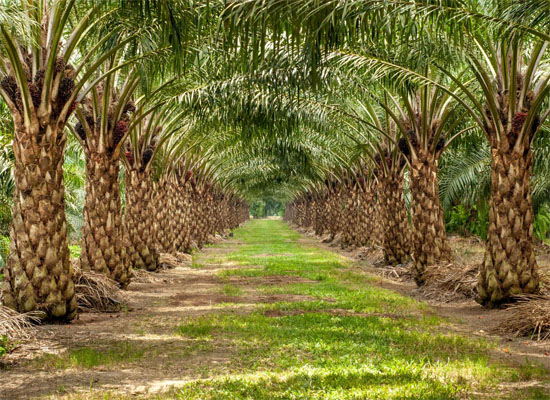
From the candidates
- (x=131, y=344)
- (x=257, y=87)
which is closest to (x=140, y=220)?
(x=257, y=87)

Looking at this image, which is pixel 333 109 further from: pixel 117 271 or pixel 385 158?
pixel 117 271

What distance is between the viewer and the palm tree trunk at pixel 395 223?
17.0 meters

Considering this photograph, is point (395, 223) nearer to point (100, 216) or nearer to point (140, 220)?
point (140, 220)

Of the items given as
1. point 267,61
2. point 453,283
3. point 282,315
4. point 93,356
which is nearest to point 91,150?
point 267,61

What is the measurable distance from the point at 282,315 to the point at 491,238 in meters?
3.62

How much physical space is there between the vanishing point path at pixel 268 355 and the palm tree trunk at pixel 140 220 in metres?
4.60

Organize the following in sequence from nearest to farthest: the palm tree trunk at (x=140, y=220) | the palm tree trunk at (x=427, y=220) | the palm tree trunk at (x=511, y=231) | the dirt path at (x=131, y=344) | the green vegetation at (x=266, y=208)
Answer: the dirt path at (x=131, y=344) → the palm tree trunk at (x=511, y=231) → the palm tree trunk at (x=427, y=220) → the palm tree trunk at (x=140, y=220) → the green vegetation at (x=266, y=208)

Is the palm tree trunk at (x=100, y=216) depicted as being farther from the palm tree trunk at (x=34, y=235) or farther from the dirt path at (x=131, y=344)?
the palm tree trunk at (x=34, y=235)

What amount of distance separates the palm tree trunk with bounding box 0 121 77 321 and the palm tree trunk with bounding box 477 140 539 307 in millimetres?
6691

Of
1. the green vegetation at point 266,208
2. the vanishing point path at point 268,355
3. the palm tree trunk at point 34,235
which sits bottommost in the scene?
the vanishing point path at point 268,355

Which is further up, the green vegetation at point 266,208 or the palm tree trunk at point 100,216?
the green vegetation at point 266,208

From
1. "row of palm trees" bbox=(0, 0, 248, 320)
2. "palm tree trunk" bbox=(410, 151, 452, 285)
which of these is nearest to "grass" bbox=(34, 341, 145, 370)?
"row of palm trees" bbox=(0, 0, 248, 320)

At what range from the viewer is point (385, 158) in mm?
18031

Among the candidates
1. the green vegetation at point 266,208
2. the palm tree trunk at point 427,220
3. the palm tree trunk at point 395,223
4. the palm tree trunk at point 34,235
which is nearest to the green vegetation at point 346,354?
the palm tree trunk at point 34,235
